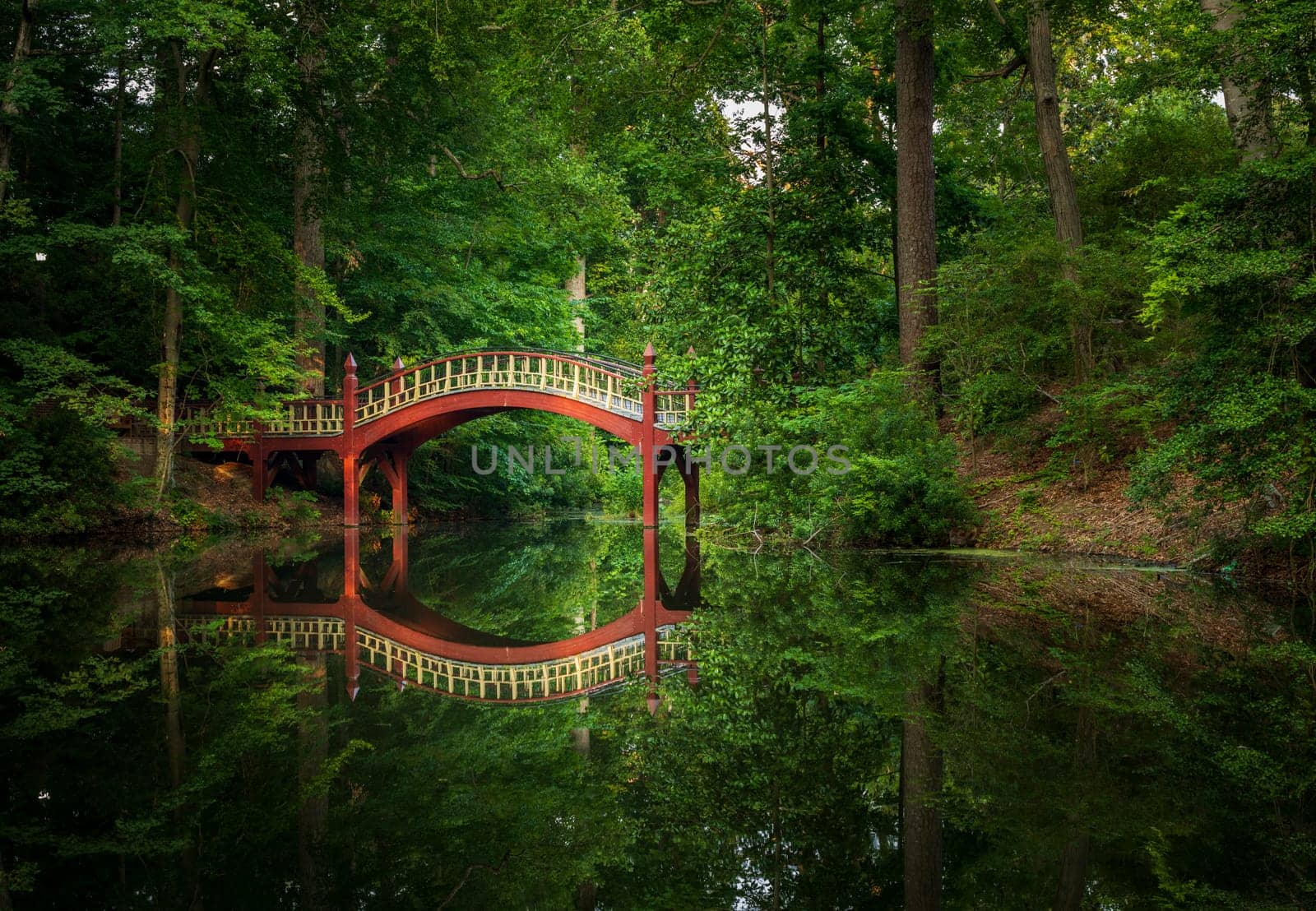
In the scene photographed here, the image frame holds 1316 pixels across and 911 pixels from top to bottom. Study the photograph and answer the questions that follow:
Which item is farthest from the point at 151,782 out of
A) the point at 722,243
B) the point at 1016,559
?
Result: the point at 722,243

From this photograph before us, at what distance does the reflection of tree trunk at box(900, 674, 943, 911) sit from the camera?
6.04 ft

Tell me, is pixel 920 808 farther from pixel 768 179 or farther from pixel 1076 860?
pixel 768 179

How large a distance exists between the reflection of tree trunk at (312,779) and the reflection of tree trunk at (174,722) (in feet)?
0.68

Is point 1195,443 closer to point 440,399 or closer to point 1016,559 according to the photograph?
point 1016,559

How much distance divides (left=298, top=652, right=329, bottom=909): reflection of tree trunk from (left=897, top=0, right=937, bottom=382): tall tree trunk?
9.42m

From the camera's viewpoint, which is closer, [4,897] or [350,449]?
[4,897]

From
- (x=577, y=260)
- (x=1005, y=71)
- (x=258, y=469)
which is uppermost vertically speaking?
(x=1005, y=71)

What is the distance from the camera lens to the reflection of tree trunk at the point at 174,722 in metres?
1.89

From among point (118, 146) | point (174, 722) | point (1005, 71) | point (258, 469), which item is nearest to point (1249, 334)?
point (174, 722)

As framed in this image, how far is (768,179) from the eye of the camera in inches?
484

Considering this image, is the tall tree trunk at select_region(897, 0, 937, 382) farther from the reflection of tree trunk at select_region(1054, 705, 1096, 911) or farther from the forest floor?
the reflection of tree trunk at select_region(1054, 705, 1096, 911)

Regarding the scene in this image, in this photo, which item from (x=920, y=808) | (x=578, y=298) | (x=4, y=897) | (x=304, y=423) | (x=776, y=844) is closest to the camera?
(x=4, y=897)

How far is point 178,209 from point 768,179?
9591 mm

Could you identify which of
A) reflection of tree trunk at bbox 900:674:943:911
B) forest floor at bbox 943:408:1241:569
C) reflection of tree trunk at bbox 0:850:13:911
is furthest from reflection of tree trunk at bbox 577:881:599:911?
forest floor at bbox 943:408:1241:569
